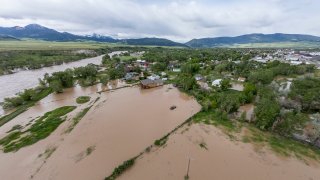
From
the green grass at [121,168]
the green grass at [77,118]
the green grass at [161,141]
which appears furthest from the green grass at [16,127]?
the green grass at [161,141]

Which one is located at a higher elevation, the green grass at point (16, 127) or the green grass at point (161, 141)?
the green grass at point (161, 141)

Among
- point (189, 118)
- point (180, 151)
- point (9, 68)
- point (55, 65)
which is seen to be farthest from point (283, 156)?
point (55, 65)

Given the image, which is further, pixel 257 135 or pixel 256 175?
pixel 257 135

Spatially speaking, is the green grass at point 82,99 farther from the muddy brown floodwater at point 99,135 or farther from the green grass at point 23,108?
the green grass at point 23,108

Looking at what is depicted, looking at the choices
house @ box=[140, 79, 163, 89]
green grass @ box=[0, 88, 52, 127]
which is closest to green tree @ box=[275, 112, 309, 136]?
house @ box=[140, 79, 163, 89]

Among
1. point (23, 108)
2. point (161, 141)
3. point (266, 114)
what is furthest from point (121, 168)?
point (23, 108)

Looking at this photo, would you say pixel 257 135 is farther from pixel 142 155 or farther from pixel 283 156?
pixel 142 155
